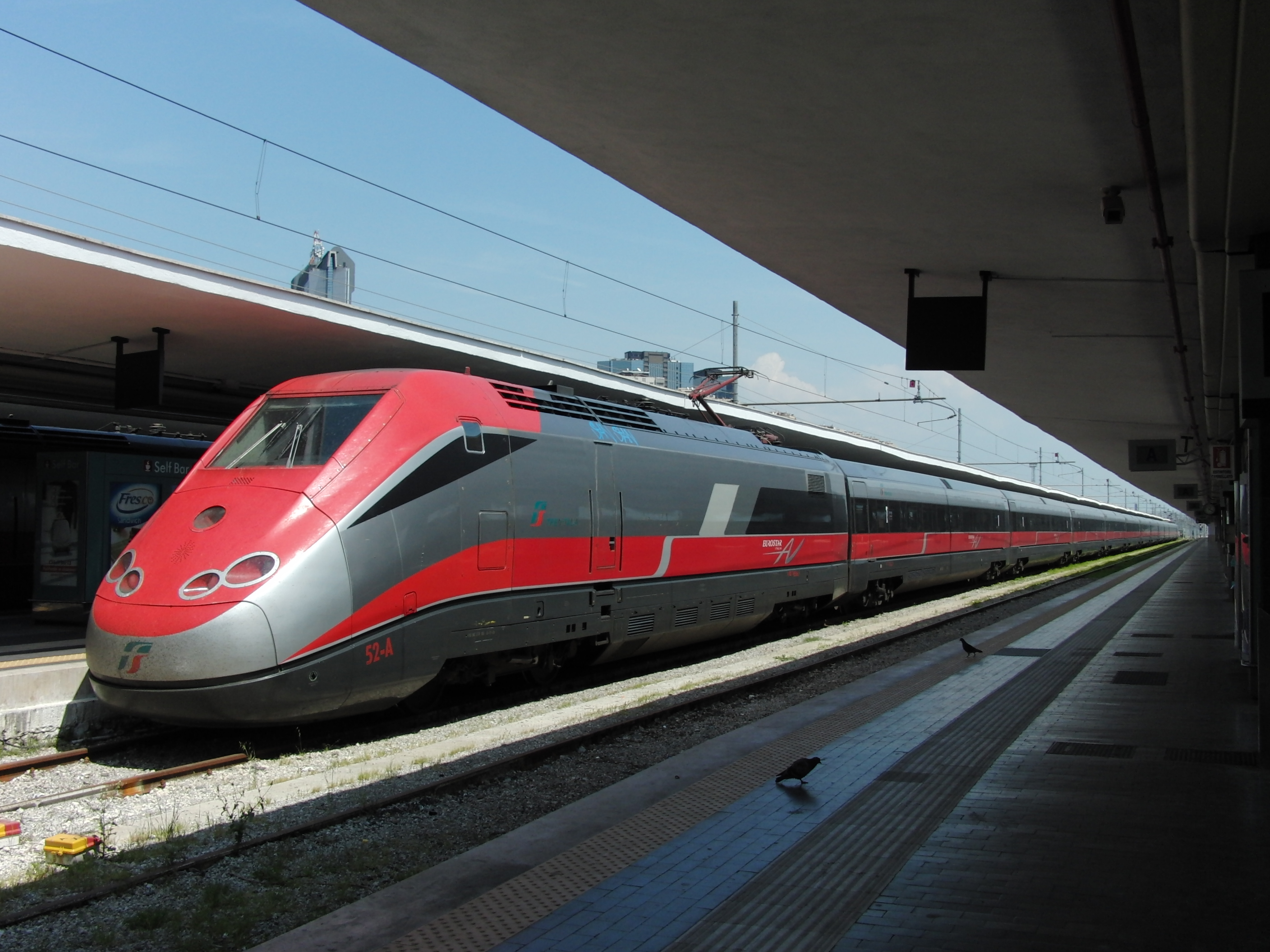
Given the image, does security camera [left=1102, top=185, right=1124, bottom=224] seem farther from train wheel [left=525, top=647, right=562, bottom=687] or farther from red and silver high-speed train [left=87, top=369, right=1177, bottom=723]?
train wheel [left=525, top=647, right=562, bottom=687]

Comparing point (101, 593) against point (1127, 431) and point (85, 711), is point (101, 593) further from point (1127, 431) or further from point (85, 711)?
point (1127, 431)

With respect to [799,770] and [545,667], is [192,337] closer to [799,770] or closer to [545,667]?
[545,667]

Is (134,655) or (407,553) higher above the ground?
(407,553)

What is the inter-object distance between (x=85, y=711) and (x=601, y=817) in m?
5.43

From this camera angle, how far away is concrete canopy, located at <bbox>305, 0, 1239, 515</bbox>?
17.6ft

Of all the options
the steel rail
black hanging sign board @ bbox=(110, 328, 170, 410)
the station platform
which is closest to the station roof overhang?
black hanging sign board @ bbox=(110, 328, 170, 410)

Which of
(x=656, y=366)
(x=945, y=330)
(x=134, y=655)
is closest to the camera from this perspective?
(x=134, y=655)

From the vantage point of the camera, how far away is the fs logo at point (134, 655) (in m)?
7.41

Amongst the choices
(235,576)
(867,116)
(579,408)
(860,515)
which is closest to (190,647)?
(235,576)

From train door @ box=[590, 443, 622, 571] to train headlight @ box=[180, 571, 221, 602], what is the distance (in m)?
4.13

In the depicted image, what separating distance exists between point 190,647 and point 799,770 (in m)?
4.34

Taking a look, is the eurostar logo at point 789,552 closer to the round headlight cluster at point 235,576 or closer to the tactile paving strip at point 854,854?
the tactile paving strip at point 854,854

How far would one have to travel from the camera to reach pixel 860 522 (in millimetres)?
19125

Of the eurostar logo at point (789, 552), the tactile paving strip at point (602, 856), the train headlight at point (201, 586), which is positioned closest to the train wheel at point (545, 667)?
the tactile paving strip at point (602, 856)
